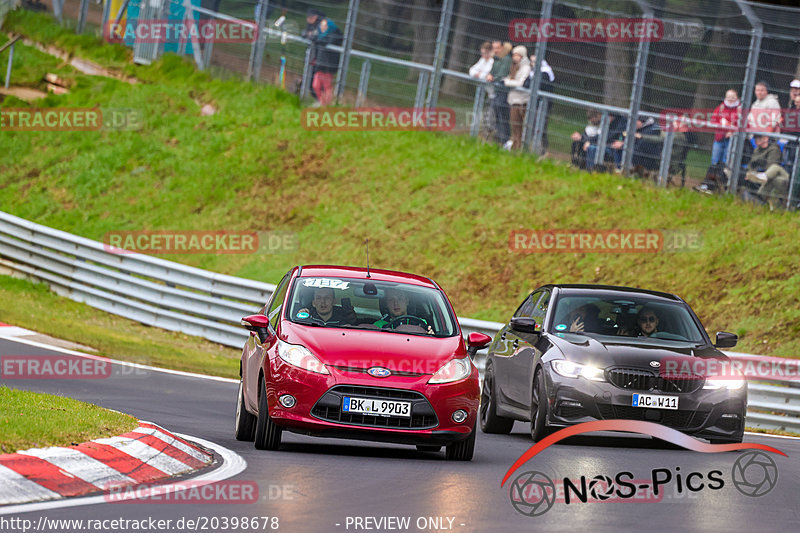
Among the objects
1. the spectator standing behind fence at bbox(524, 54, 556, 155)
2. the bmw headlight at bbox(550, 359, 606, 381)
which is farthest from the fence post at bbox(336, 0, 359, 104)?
the bmw headlight at bbox(550, 359, 606, 381)

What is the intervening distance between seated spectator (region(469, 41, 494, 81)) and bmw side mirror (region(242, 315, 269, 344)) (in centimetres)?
1546

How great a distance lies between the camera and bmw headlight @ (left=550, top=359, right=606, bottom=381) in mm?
12953

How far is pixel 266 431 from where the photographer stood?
36.4 ft

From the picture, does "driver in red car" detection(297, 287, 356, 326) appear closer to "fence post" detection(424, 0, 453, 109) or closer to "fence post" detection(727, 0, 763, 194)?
"fence post" detection(727, 0, 763, 194)

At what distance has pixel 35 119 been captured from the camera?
33.5 m

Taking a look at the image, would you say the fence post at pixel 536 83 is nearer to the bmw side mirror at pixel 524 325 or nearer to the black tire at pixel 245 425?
the bmw side mirror at pixel 524 325

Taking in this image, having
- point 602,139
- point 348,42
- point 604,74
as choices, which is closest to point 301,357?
point 604,74

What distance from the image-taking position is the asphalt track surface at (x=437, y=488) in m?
7.92

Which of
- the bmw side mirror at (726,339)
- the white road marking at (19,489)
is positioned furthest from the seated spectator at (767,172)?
the white road marking at (19,489)

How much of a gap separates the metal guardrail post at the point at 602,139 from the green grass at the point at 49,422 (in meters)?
15.1

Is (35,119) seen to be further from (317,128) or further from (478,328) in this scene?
(478,328)

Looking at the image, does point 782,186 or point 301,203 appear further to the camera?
point 301,203

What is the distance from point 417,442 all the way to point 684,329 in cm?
421

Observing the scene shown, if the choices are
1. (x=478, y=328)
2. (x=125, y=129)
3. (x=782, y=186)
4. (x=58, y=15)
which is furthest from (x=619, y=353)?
(x=58, y=15)
